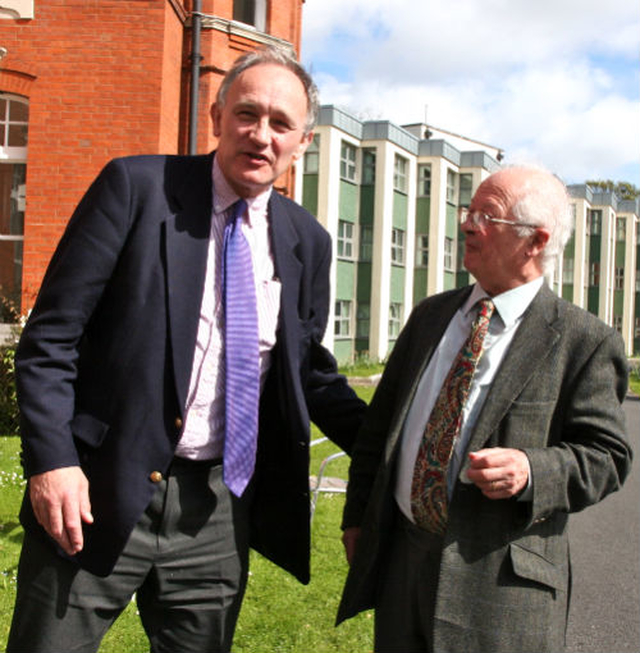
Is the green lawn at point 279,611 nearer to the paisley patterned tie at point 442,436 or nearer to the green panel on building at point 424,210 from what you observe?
the paisley patterned tie at point 442,436

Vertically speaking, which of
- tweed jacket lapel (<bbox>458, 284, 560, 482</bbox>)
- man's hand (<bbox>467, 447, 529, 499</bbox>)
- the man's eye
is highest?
the man's eye

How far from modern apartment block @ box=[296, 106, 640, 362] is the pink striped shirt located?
30711 millimetres

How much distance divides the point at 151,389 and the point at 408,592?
1.07 meters

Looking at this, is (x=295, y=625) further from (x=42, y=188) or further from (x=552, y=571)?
(x=42, y=188)

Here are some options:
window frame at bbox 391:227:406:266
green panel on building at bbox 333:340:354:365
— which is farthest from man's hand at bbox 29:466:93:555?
window frame at bbox 391:227:406:266

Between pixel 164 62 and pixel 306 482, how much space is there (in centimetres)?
1106

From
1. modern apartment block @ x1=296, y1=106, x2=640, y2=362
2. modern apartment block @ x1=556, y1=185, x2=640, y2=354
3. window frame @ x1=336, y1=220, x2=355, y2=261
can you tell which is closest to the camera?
modern apartment block @ x1=296, y1=106, x2=640, y2=362

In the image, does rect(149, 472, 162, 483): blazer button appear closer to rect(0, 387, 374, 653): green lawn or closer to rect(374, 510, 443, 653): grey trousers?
rect(374, 510, 443, 653): grey trousers

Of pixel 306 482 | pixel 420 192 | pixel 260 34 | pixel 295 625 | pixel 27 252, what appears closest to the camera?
pixel 306 482

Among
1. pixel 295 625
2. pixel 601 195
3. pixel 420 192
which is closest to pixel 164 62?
pixel 295 625

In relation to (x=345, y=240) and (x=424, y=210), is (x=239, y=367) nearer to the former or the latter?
(x=345, y=240)

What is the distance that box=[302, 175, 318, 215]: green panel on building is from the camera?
3469cm

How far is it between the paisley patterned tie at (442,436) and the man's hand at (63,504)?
103 cm

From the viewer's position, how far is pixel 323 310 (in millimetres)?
2951
